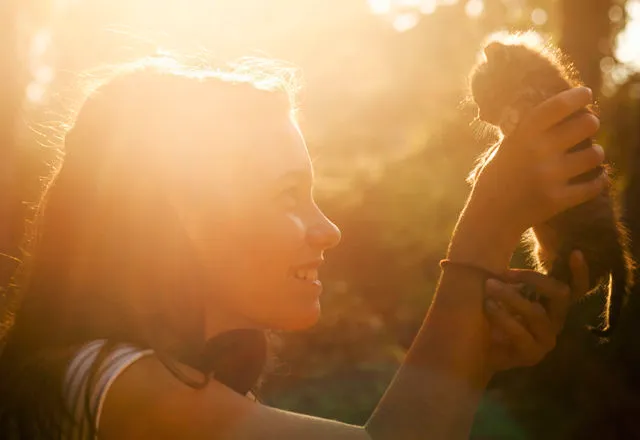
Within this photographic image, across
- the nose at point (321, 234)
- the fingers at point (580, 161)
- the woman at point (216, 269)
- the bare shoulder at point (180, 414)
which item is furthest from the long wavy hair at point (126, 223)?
the fingers at point (580, 161)

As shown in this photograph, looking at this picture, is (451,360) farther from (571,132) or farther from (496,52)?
(496,52)

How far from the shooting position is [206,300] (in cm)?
202

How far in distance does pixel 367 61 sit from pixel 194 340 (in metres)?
9.73

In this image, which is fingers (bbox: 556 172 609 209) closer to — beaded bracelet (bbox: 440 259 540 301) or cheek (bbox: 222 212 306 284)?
beaded bracelet (bbox: 440 259 540 301)

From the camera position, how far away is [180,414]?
1695 mm

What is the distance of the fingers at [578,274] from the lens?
203 centimetres

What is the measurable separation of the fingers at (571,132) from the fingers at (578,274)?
31cm

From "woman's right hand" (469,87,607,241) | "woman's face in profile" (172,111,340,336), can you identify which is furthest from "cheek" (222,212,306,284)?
"woman's right hand" (469,87,607,241)

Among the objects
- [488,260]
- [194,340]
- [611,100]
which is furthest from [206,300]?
[611,100]

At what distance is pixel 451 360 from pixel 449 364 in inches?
0.4

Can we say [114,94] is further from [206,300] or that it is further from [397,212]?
[397,212]

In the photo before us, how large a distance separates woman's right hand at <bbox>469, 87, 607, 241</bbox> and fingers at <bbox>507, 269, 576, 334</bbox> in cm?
10

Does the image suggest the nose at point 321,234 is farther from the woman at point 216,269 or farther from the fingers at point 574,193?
the fingers at point 574,193

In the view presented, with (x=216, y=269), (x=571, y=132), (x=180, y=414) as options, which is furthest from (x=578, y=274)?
(x=180, y=414)
